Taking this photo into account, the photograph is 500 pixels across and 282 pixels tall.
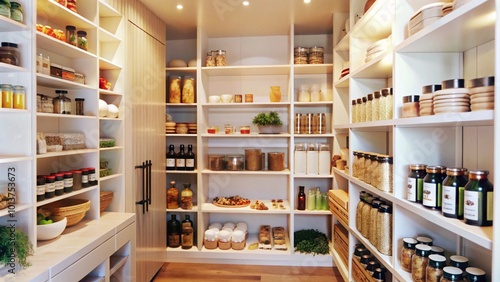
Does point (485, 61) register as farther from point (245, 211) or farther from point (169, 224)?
point (169, 224)

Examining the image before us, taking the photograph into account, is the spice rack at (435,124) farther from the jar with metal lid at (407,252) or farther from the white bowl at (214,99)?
the white bowl at (214,99)

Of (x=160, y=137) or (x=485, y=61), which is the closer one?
(x=485, y=61)

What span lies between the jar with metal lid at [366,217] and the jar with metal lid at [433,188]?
28.2 inches

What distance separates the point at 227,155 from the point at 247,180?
0.44m

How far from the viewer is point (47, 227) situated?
1.80 m

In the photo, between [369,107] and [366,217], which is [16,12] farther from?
[366,217]

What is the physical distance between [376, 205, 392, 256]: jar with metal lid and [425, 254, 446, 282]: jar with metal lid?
1.41 feet

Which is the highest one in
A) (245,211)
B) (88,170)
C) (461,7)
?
(461,7)

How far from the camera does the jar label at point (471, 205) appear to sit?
3.65 feet

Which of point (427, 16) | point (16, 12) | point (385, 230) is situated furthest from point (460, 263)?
point (16, 12)

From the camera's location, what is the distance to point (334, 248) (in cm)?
312

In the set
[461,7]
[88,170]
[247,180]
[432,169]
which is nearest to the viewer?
[461,7]

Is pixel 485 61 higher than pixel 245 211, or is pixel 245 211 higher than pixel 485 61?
pixel 485 61

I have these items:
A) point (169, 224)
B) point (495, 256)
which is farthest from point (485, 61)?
point (169, 224)
